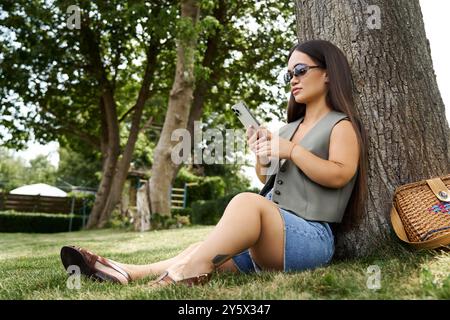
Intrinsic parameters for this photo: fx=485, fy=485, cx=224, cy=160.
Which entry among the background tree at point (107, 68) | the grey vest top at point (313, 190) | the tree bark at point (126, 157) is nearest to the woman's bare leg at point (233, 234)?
the grey vest top at point (313, 190)

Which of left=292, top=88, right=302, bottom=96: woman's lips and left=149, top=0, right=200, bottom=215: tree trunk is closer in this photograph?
left=292, top=88, right=302, bottom=96: woman's lips

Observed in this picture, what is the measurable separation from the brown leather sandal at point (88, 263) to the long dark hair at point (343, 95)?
1.33 m

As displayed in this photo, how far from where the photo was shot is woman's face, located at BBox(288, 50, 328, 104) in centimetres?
284

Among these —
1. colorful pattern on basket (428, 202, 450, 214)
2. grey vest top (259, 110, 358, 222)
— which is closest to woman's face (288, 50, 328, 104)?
grey vest top (259, 110, 358, 222)

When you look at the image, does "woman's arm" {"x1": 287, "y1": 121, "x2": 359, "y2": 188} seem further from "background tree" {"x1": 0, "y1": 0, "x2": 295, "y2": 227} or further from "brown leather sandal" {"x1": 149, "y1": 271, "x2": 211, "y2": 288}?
"background tree" {"x1": 0, "y1": 0, "x2": 295, "y2": 227}

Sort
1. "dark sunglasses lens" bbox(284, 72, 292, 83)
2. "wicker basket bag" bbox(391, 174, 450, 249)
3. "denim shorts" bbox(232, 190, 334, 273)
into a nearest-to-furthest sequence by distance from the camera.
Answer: "denim shorts" bbox(232, 190, 334, 273) < "wicker basket bag" bbox(391, 174, 450, 249) < "dark sunglasses lens" bbox(284, 72, 292, 83)

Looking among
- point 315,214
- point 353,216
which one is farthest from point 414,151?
point 315,214

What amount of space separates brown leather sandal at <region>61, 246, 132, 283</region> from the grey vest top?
973 millimetres

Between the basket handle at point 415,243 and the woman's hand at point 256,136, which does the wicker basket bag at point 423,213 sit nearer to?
the basket handle at point 415,243

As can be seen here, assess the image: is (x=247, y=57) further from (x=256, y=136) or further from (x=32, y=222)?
(x=256, y=136)

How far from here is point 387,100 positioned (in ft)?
9.93

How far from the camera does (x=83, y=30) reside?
1498cm

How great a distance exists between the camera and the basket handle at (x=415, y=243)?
2.56 metres
